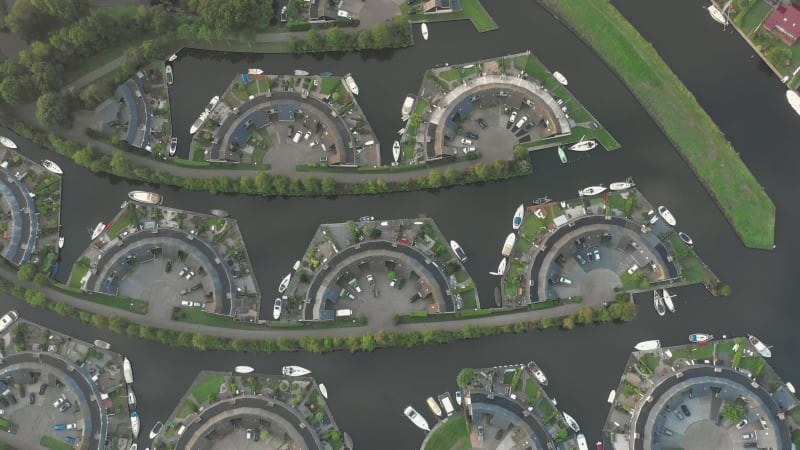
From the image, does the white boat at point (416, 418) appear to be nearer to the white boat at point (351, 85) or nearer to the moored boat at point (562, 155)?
the moored boat at point (562, 155)

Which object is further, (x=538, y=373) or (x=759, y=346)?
(x=759, y=346)

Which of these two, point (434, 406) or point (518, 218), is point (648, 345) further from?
point (434, 406)

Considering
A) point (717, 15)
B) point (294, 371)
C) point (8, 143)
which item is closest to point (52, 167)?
point (8, 143)

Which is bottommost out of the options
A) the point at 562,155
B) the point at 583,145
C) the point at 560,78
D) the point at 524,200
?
the point at 524,200

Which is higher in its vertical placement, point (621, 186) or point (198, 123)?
point (621, 186)

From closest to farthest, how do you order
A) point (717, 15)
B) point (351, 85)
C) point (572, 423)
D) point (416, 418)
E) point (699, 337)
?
point (572, 423) < point (416, 418) < point (699, 337) < point (351, 85) < point (717, 15)

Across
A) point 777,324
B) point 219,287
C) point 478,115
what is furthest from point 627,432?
point 219,287

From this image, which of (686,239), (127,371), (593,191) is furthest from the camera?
(593,191)
